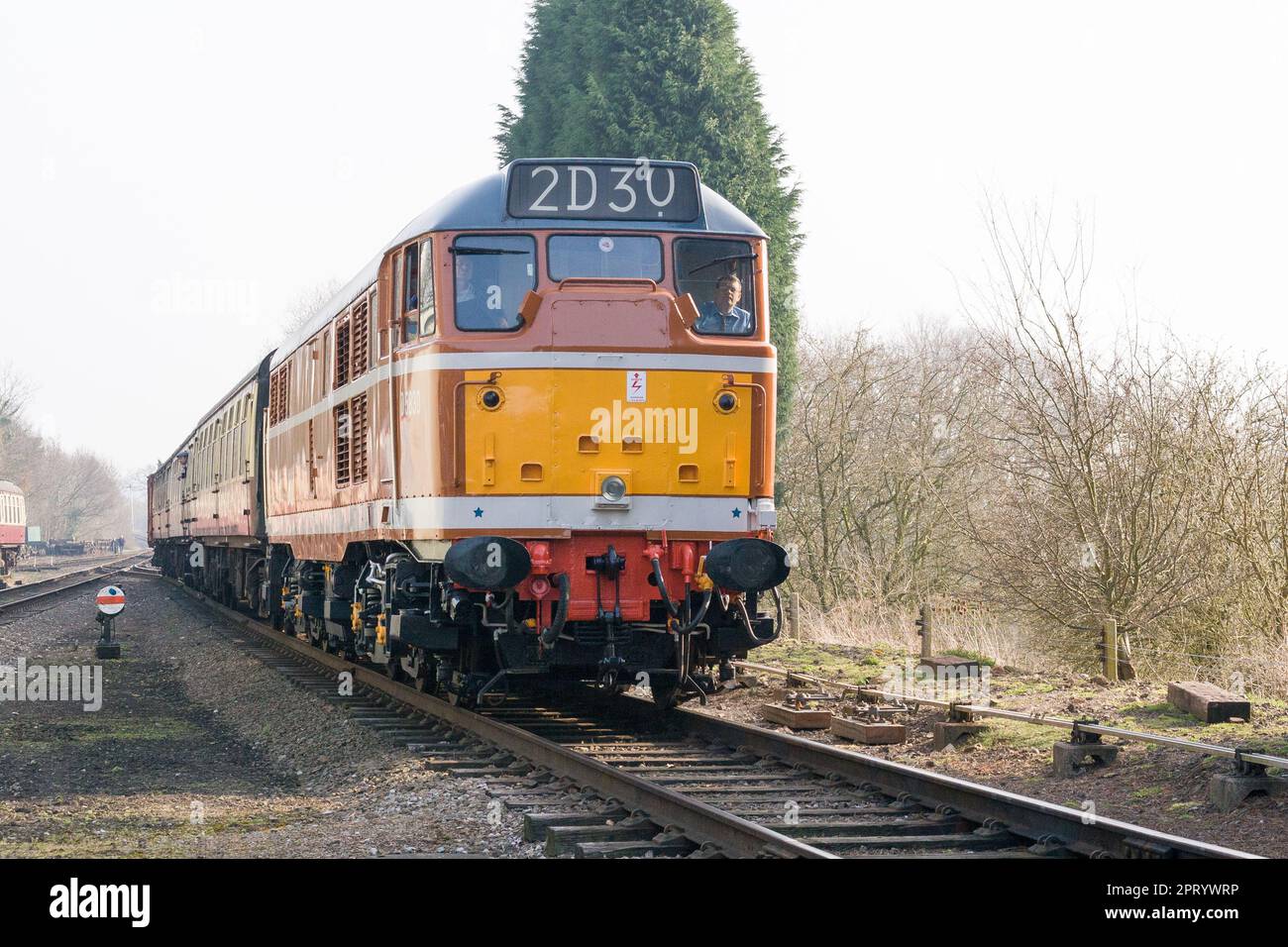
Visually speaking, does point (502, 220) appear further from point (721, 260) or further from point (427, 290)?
point (721, 260)

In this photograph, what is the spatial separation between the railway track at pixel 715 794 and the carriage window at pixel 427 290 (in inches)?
109

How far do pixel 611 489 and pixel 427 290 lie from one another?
187cm

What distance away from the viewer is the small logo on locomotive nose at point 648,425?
9.45m

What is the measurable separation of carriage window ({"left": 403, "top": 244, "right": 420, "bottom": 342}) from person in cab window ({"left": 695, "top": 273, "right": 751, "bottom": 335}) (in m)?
1.96

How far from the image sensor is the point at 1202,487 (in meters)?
14.3

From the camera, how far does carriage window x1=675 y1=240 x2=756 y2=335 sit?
32.2 ft

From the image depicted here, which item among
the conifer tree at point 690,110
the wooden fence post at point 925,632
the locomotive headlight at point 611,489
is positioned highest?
the conifer tree at point 690,110

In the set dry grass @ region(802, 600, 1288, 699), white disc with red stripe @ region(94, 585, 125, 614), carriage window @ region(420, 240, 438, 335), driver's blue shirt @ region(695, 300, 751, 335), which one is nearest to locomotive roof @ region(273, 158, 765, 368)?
carriage window @ region(420, 240, 438, 335)

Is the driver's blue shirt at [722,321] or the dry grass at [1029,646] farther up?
the driver's blue shirt at [722,321]

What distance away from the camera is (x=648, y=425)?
954 cm

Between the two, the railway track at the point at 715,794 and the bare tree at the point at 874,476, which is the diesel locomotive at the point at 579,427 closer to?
the railway track at the point at 715,794

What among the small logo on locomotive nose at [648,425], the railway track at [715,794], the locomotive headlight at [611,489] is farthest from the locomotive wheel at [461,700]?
the small logo on locomotive nose at [648,425]

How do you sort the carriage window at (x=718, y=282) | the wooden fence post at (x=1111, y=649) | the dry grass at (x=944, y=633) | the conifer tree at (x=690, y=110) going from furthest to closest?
1. the conifer tree at (x=690, y=110)
2. the dry grass at (x=944, y=633)
3. the wooden fence post at (x=1111, y=649)
4. the carriage window at (x=718, y=282)
